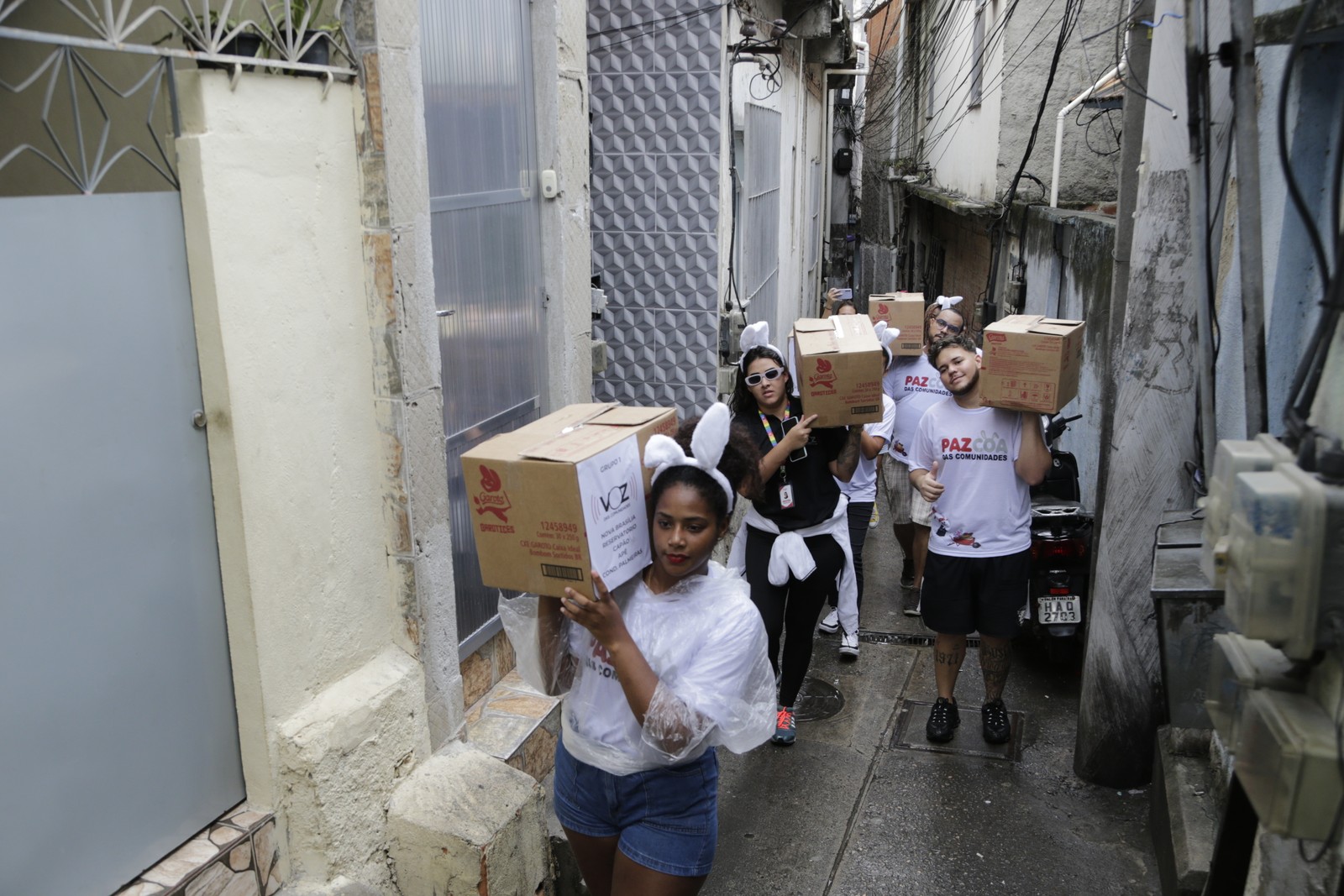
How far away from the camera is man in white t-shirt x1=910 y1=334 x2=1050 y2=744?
16.2 feet

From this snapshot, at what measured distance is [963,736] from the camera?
17.4ft

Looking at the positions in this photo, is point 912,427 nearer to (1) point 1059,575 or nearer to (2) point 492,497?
(1) point 1059,575

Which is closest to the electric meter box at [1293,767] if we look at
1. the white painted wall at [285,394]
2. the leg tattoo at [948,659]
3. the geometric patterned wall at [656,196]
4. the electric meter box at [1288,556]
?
the electric meter box at [1288,556]

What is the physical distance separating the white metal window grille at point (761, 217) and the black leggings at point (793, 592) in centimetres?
367

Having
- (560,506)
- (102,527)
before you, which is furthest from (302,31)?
(560,506)

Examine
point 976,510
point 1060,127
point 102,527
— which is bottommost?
point 976,510

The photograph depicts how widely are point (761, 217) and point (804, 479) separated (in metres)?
5.18

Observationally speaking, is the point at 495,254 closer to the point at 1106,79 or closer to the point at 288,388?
the point at 288,388

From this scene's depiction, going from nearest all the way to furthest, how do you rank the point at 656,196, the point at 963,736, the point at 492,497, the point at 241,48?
the point at 492,497 → the point at 241,48 → the point at 963,736 → the point at 656,196

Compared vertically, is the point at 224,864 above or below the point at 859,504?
below

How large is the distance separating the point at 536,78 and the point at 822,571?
2574mm

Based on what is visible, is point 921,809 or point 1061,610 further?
point 1061,610

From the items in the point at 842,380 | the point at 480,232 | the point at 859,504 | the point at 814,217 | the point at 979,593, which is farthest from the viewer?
the point at 814,217

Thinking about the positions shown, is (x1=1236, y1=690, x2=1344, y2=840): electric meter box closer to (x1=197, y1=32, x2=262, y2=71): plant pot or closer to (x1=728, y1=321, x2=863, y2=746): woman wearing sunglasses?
(x1=728, y1=321, x2=863, y2=746): woman wearing sunglasses
